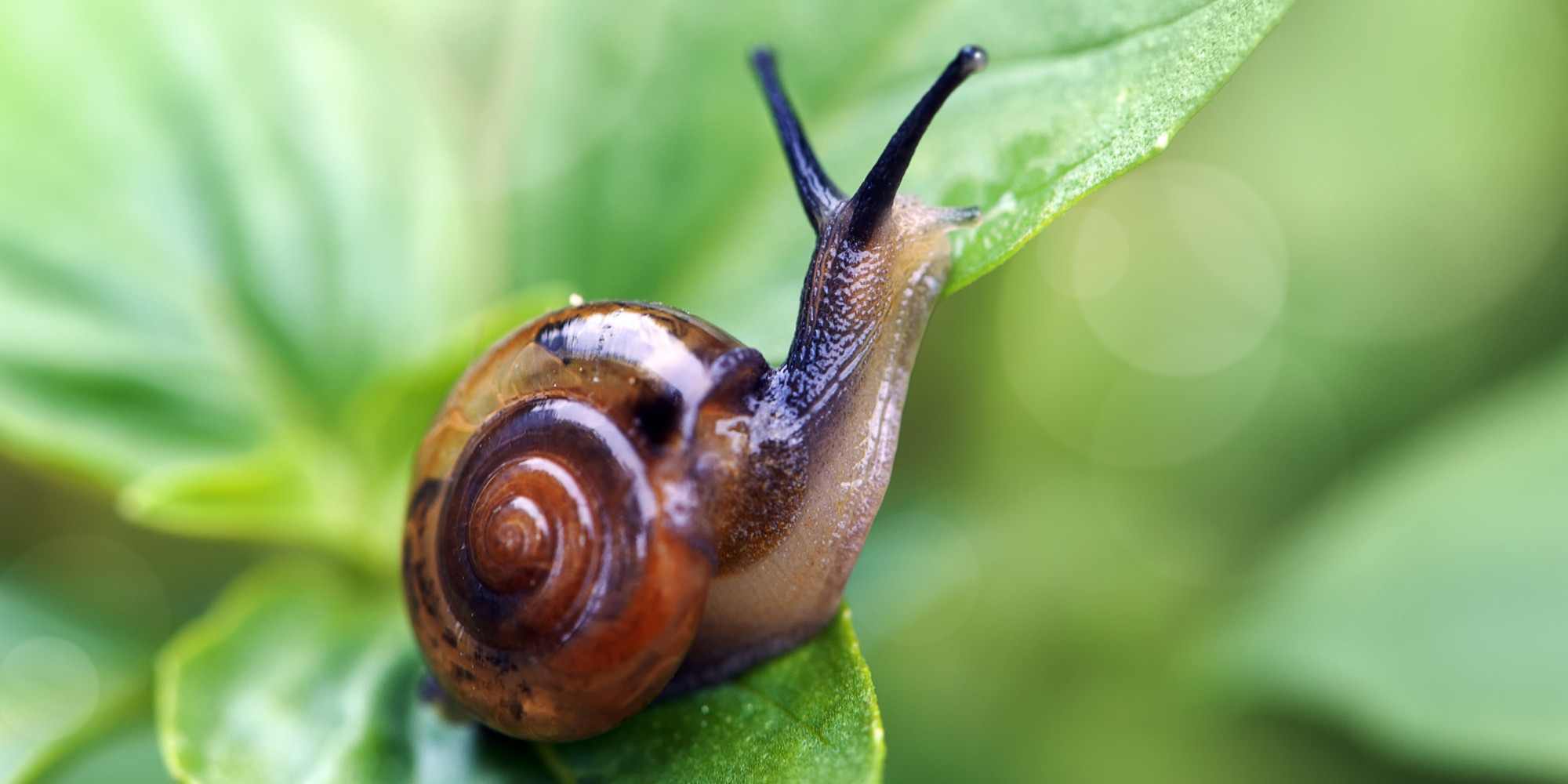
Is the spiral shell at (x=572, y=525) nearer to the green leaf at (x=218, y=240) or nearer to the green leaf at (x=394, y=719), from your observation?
the green leaf at (x=394, y=719)

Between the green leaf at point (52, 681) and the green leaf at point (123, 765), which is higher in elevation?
the green leaf at point (52, 681)

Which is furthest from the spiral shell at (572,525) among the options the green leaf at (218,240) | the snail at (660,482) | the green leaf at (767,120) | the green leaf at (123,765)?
the green leaf at (123,765)

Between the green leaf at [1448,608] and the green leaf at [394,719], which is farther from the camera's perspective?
the green leaf at [1448,608]

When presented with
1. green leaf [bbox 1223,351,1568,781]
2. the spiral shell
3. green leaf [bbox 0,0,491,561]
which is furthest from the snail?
green leaf [bbox 1223,351,1568,781]

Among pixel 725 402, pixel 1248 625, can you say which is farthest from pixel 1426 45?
pixel 725 402

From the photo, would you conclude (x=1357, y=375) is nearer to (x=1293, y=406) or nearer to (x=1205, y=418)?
(x=1293, y=406)

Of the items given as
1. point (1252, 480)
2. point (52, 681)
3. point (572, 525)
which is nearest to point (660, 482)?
point (572, 525)
